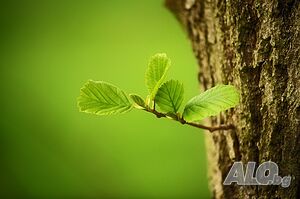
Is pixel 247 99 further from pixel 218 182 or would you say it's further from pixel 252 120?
pixel 218 182

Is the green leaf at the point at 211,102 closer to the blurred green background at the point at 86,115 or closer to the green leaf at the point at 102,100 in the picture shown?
the green leaf at the point at 102,100

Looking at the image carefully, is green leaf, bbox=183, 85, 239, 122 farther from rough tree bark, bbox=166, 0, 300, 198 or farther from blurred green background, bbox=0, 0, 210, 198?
blurred green background, bbox=0, 0, 210, 198

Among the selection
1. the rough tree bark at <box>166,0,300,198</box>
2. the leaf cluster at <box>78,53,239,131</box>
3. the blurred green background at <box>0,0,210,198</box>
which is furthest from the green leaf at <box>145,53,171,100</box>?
the blurred green background at <box>0,0,210,198</box>

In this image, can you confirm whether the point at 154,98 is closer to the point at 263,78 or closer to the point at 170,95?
the point at 170,95

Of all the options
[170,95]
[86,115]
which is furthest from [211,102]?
[86,115]

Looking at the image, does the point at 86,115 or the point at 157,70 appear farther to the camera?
the point at 86,115

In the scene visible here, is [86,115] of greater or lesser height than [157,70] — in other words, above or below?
below

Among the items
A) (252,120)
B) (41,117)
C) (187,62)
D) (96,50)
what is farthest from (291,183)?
(41,117)
